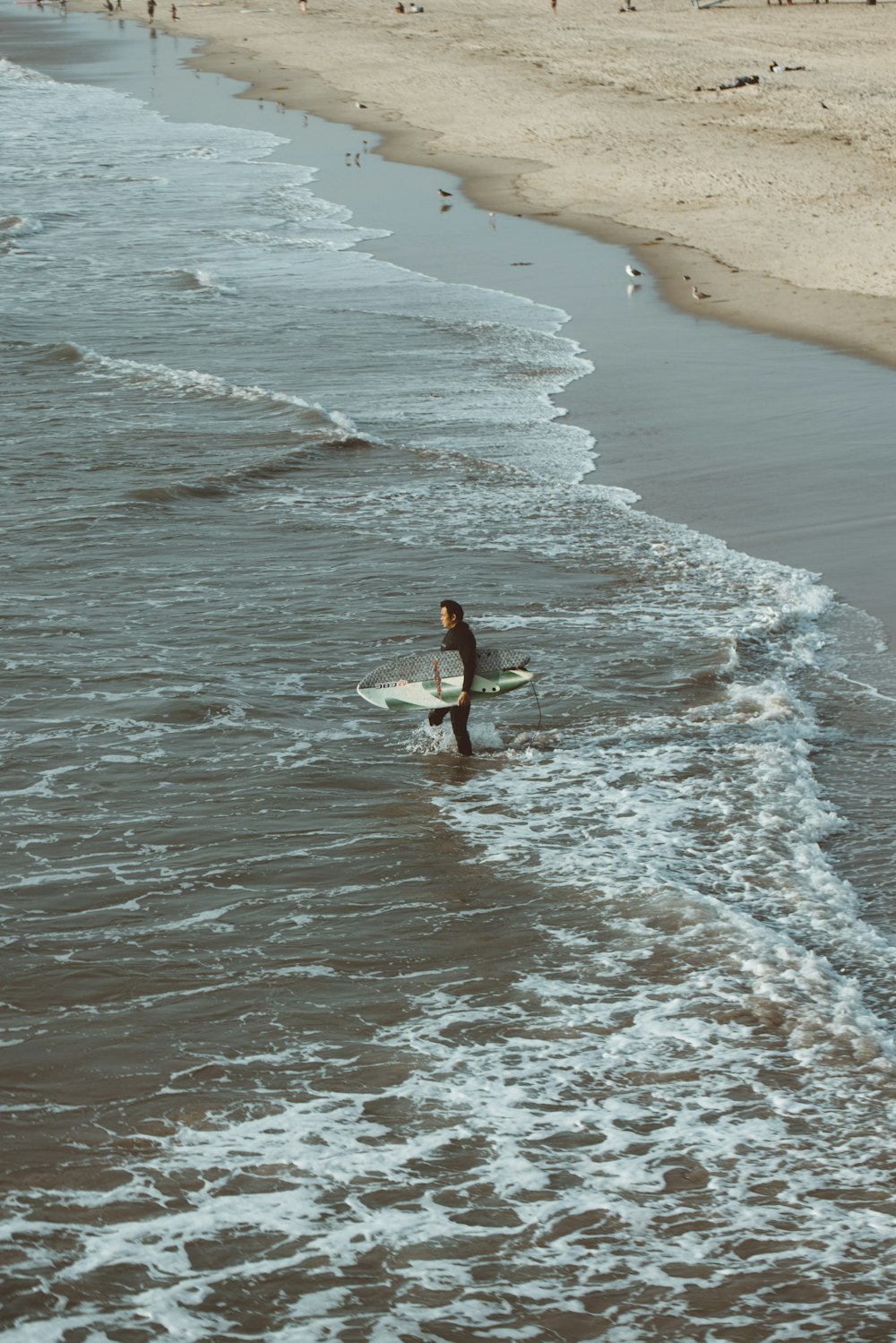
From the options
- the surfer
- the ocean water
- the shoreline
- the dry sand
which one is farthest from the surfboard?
the dry sand

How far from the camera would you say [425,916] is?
8945mm

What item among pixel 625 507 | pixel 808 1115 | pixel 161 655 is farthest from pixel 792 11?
pixel 808 1115

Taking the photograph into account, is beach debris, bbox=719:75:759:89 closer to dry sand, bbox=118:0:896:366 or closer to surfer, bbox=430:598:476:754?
dry sand, bbox=118:0:896:366

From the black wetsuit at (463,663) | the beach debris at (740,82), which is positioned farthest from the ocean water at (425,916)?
the beach debris at (740,82)

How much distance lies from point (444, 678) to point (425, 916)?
228cm

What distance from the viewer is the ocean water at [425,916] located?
6.41 m

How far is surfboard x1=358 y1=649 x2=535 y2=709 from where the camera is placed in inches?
425

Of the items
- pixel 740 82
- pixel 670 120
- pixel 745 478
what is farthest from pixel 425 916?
pixel 740 82

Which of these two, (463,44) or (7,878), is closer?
(7,878)

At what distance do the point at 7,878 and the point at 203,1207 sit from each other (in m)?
3.24

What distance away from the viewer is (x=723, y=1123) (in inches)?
283

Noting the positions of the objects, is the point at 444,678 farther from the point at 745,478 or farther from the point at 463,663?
the point at 745,478

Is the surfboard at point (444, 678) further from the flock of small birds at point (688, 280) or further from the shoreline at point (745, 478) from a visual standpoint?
the flock of small birds at point (688, 280)

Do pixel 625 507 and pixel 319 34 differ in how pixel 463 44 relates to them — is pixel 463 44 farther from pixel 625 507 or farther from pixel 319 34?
pixel 625 507
